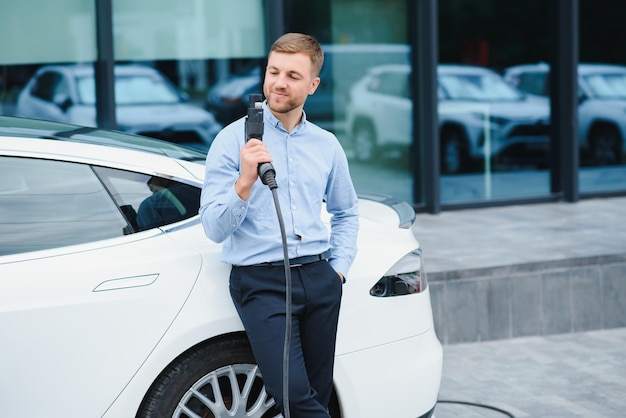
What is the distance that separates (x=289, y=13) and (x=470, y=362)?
3974 millimetres

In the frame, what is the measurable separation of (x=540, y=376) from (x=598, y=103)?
496 cm

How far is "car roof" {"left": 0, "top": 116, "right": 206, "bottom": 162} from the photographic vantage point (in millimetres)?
3980

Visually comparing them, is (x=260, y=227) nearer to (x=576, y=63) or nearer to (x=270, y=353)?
(x=270, y=353)

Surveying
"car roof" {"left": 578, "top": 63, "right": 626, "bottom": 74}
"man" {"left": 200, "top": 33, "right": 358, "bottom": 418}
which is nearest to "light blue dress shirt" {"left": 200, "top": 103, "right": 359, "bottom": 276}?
"man" {"left": 200, "top": 33, "right": 358, "bottom": 418}

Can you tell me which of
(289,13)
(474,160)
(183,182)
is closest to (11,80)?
(289,13)

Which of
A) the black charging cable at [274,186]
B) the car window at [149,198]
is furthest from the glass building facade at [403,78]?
the black charging cable at [274,186]

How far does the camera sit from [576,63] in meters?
10.1

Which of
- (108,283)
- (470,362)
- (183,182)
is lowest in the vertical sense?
(470,362)

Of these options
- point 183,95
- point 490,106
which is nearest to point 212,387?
point 183,95

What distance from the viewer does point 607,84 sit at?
10.5 meters

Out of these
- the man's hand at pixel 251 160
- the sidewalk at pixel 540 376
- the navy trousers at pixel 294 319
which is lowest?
the sidewalk at pixel 540 376

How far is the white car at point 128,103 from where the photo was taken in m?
8.65

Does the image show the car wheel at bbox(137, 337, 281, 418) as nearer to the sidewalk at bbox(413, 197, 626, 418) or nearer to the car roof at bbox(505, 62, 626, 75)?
the sidewalk at bbox(413, 197, 626, 418)

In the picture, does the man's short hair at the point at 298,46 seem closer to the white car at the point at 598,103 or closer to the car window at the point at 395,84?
the car window at the point at 395,84
